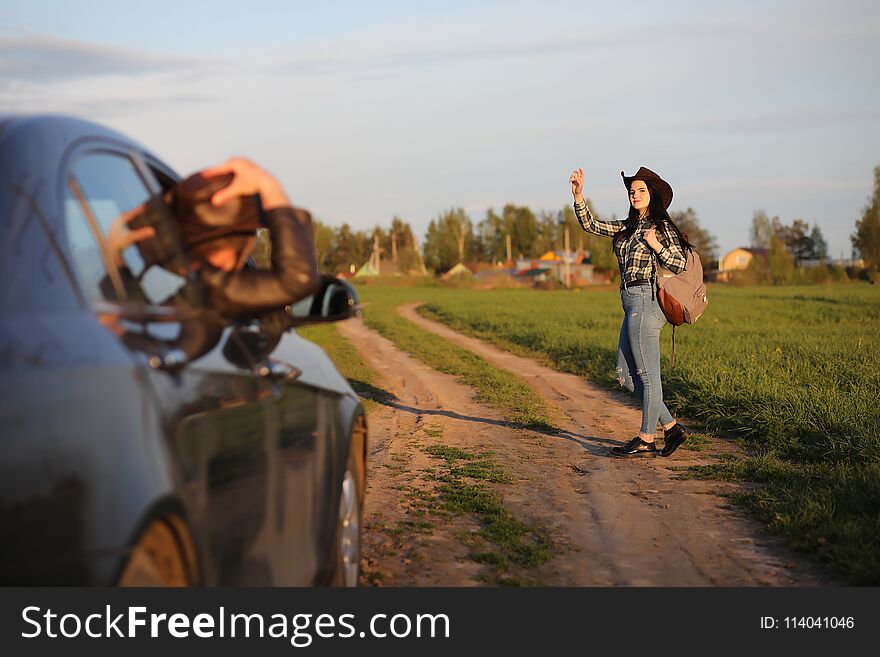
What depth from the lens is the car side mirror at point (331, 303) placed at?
13.0 ft

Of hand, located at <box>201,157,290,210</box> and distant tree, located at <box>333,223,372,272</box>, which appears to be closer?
hand, located at <box>201,157,290,210</box>

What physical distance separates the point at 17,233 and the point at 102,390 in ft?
1.35

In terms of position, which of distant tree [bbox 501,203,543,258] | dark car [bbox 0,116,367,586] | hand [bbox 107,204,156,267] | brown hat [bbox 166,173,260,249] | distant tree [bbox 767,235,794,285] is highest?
distant tree [bbox 501,203,543,258]

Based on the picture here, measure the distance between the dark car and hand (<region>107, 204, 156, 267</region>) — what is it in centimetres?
2

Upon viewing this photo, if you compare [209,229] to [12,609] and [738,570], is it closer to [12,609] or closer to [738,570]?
[12,609]

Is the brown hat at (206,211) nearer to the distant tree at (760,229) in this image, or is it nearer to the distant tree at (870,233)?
the distant tree at (870,233)

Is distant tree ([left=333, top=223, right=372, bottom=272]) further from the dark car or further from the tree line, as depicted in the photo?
the dark car

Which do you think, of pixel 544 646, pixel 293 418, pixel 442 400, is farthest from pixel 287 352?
pixel 442 400

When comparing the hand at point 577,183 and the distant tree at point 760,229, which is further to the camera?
the distant tree at point 760,229

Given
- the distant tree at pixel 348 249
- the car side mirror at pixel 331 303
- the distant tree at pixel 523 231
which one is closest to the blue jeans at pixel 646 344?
the car side mirror at pixel 331 303

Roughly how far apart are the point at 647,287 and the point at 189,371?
20.8 feet

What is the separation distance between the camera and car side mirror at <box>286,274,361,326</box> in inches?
156

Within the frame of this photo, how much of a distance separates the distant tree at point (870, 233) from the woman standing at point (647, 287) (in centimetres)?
10514

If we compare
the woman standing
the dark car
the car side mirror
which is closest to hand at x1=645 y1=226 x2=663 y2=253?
the woman standing
